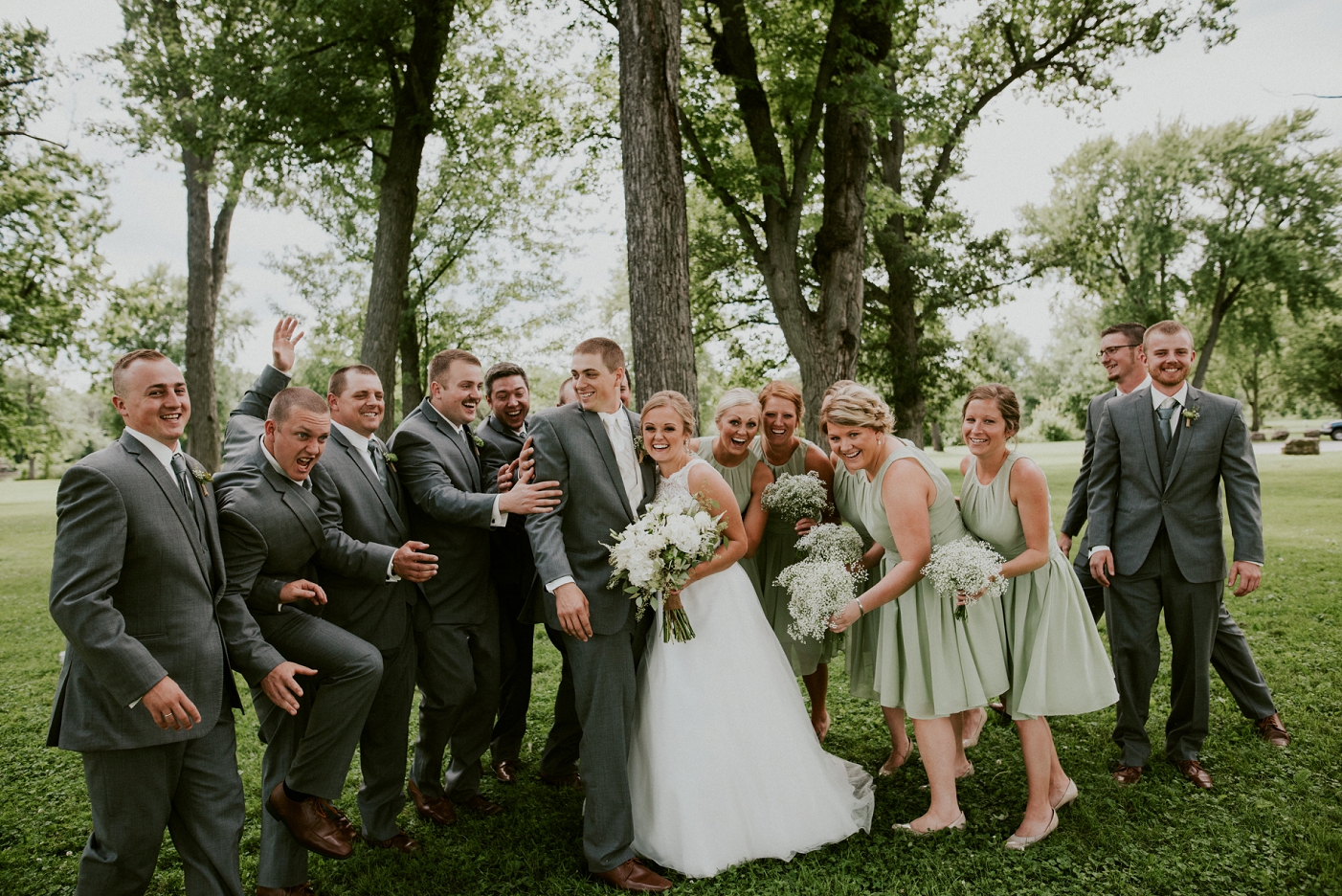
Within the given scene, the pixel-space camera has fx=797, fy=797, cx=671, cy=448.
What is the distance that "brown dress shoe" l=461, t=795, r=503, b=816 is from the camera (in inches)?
194

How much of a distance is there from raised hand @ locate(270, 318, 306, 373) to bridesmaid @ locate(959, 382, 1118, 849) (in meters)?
3.91

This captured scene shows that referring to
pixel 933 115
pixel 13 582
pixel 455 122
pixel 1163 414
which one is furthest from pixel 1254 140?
pixel 13 582

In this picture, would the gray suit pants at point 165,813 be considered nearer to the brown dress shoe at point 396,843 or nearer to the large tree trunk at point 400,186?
the brown dress shoe at point 396,843

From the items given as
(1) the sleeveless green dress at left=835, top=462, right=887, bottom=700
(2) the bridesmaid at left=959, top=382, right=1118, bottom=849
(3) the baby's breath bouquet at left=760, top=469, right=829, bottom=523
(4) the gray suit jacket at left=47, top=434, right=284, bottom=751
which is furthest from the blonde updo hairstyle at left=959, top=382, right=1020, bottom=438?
(4) the gray suit jacket at left=47, top=434, right=284, bottom=751

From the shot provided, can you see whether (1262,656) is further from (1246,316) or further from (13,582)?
(1246,316)

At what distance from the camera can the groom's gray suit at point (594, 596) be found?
407cm

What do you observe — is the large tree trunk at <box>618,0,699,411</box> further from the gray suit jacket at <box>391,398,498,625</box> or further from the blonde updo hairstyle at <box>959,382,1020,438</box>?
the blonde updo hairstyle at <box>959,382,1020,438</box>

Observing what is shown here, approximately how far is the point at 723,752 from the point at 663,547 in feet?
3.89

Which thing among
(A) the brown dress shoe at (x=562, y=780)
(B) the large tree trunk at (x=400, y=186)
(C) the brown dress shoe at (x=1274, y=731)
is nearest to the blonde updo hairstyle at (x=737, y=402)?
(A) the brown dress shoe at (x=562, y=780)

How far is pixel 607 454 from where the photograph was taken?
4.30 meters

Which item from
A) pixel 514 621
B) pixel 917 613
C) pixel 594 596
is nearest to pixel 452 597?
pixel 514 621

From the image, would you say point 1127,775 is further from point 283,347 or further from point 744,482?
point 283,347

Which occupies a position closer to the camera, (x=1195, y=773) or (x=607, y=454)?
(x=607, y=454)

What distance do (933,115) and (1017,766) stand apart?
955cm
